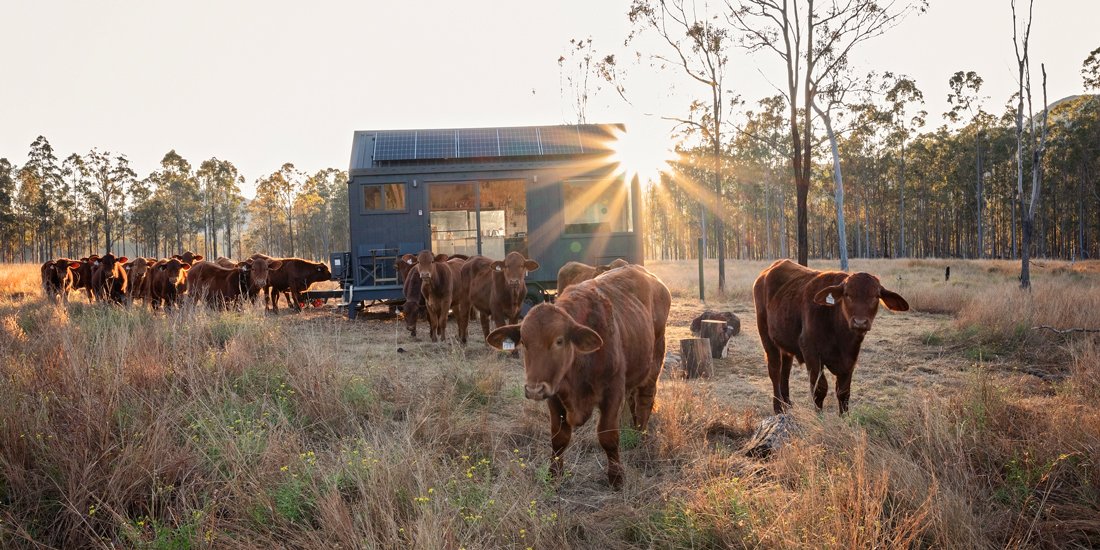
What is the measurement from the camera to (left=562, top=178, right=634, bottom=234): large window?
14.7m

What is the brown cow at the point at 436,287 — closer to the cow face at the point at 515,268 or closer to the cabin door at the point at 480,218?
the cow face at the point at 515,268

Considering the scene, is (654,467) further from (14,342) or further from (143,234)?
(143,234)

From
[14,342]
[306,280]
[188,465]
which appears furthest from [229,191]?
[188,465]

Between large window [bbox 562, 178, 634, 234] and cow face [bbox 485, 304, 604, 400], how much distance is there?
10587 mm

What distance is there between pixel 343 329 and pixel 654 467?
9.93 m

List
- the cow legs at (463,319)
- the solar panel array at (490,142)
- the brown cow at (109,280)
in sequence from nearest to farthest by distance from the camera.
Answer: the cow legs at (463,319), the solar panel array at (490,142), the brown cow at (109,280)

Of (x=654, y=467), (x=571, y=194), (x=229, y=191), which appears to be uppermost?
(x=229, y=191)

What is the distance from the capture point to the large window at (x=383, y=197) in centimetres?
1448

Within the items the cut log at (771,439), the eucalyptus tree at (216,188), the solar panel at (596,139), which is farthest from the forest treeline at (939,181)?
the eucalyptus tree at (216,188)

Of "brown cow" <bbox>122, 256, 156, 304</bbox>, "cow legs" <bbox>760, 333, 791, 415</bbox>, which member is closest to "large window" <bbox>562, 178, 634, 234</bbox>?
"cow legs" <bbox>760, 333, 791, 415</bbox>

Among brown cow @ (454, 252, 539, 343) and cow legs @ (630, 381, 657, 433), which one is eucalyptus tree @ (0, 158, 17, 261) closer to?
brown cow @ (454, 252, 539, 343)

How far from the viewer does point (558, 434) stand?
4438 mm

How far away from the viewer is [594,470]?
4875 mm

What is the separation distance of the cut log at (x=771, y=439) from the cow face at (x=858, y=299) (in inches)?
45.2
